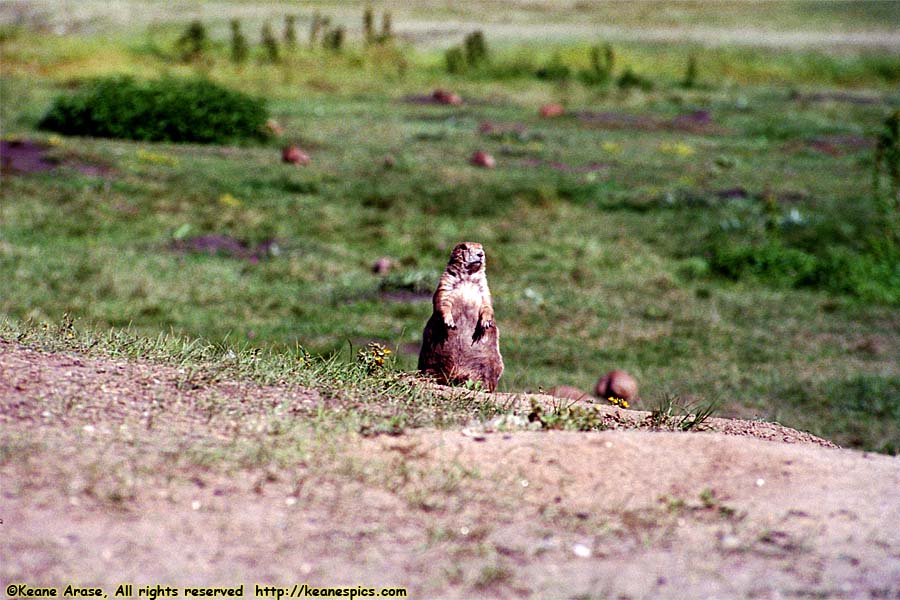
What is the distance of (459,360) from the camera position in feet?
22.3

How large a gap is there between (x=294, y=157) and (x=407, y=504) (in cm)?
1780

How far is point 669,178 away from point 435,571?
18936mm

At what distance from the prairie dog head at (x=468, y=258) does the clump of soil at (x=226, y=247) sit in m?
8.65

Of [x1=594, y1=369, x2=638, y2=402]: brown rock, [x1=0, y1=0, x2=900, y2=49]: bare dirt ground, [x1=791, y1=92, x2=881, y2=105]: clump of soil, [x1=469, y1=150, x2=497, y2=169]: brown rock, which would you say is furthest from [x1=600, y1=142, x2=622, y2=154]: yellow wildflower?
[x1=0, y1=0, x2=900, y2=49]: bare dirt ground

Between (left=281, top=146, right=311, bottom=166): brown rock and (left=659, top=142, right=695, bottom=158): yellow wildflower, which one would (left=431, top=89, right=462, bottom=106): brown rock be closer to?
(left=659, top=142, right=695, bottom=158): yellow wildflower

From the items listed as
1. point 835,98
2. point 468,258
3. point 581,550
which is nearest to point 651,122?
point 835,98

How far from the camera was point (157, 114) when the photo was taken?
23359mm

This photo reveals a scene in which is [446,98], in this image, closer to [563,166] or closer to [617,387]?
[563,166]

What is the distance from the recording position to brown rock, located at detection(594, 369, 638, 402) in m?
10.0

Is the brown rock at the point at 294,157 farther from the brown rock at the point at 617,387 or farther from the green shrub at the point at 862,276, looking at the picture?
the brown rock at the point at 617,387

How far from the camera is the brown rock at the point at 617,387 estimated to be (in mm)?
10047

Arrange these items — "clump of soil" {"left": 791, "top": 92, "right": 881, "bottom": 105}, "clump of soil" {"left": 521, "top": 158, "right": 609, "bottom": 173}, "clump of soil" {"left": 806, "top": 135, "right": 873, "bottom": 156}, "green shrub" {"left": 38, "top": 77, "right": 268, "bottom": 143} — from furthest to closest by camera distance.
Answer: "clump of soil" {"left": 791, "top": 92, "right": 881, "bottom": 105}
"clump of soil" {"left": 806, "top": 135, "right": 873, "bottom": 156}
"green shrub" {"left": 38, "top": 77, "right": 268, "bottom": 143}
"clump of soil" {"left": 521, "top": 158, "right": 609, "bottom": 173}

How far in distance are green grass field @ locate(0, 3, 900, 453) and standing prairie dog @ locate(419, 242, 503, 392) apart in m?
0.63

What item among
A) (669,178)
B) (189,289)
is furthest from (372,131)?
(189,289)
